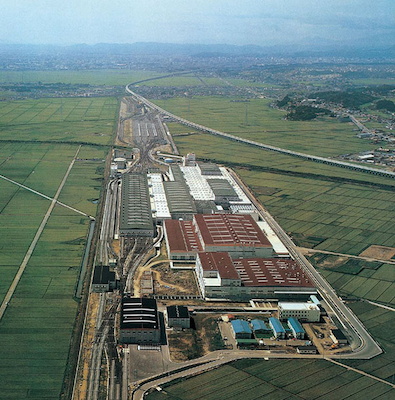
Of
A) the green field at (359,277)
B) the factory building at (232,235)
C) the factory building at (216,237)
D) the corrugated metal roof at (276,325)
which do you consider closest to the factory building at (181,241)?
the factory building at (216,237)

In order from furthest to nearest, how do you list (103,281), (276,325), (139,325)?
(103,281), (276,325), (139,325)

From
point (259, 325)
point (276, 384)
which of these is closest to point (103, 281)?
point (259, 325)

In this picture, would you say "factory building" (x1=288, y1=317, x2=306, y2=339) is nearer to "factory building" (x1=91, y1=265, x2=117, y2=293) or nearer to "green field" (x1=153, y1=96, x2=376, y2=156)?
"factory building" (x1=91, y1=265, x2=117, y2=293)

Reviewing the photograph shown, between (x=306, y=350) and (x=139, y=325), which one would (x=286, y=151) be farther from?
(x=139, y=325)

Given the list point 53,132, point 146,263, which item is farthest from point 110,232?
point 53,132

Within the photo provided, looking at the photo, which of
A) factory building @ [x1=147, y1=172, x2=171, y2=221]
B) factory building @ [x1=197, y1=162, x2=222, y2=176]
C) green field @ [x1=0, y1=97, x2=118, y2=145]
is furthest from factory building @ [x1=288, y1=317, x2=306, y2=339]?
green field @ [x1=0, y1=97, x2=118, y2=145]

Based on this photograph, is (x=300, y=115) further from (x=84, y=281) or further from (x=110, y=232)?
(x=84, y=281)
